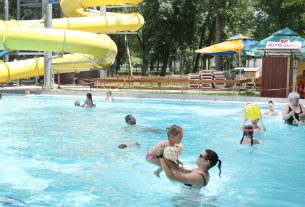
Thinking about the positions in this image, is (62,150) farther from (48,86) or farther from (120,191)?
(48,86)

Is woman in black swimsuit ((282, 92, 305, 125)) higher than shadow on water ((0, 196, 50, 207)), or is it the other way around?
woman in black swimsuit ((282, 92, 305, 125))

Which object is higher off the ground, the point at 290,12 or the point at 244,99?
the point at 290,12

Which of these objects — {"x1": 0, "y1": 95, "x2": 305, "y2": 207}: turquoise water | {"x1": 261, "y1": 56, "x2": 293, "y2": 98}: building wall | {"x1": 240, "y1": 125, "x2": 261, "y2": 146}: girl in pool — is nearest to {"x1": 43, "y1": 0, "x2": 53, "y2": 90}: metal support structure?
{"x1": 0, "y1": 95, "x2": 305, "y2": 207}: turquoise water

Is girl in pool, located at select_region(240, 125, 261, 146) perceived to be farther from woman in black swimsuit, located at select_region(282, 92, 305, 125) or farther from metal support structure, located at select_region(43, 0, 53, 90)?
metal support structure, located at select_region(43, 0, 53, 90)

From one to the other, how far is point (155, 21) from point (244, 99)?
19089 mm

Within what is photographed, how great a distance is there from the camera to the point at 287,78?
62.5ft

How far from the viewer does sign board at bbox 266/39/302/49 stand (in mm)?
17984

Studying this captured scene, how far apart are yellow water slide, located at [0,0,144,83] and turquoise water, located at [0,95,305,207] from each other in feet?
14.2

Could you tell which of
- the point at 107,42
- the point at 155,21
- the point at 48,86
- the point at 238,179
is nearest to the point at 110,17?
the point at 107,42

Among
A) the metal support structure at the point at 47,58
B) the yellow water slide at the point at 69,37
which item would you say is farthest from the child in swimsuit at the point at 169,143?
the metal support structure at the point at 47,58

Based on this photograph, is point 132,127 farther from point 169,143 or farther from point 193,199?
point 193,199

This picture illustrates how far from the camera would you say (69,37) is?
1955 centimetres

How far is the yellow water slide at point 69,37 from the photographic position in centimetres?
1873

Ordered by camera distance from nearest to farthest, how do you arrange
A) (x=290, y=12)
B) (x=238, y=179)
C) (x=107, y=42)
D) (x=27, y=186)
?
(x=27, y=186) < (x=238, y=179) < (x=107, y=42) < (x=290, y=12)
